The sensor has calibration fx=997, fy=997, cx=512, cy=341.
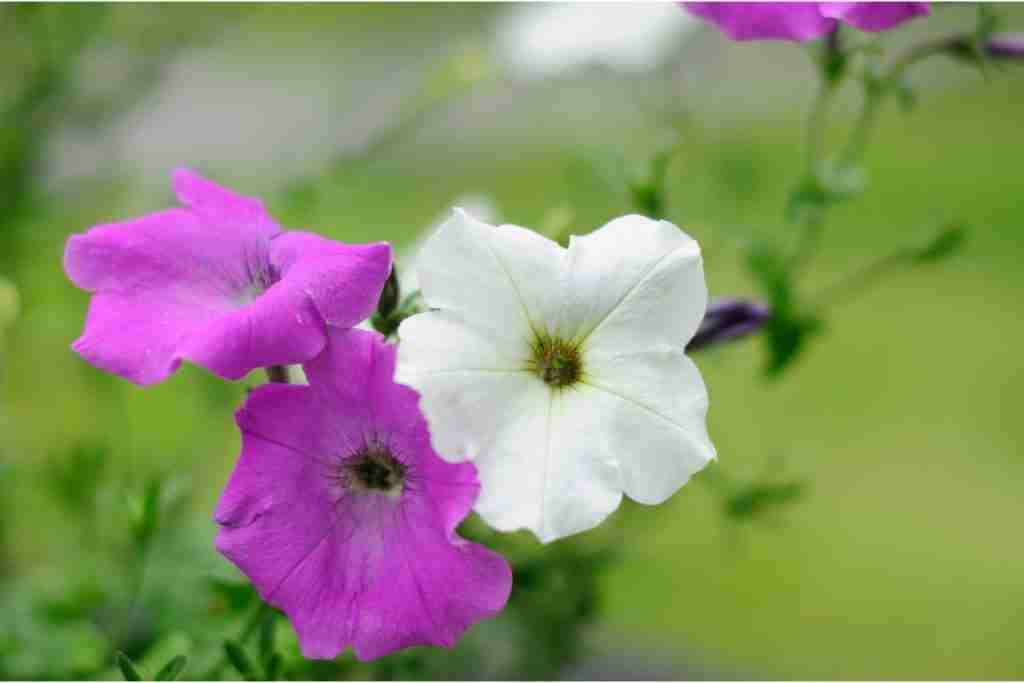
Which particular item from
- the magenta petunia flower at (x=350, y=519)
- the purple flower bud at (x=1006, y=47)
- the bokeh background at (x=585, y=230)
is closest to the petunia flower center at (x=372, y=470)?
the magenta petunia flower at (x=350, y=519)

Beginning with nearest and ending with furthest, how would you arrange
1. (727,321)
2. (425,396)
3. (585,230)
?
(425,396) < (727,321) < (585,230)

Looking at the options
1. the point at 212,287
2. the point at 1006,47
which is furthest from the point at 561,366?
the point at 1006,47

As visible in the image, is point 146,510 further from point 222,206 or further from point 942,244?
point 942,244

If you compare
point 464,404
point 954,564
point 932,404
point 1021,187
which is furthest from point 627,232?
point 1021,187

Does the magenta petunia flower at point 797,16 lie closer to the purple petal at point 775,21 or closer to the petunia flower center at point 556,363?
the purple petal at point 775,21

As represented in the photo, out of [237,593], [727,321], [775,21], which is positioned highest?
[775,21]

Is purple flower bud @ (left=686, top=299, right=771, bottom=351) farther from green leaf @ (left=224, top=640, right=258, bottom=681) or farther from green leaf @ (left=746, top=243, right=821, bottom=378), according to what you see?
green leaf @ (left=224, top=640, right=258, bottom=681)

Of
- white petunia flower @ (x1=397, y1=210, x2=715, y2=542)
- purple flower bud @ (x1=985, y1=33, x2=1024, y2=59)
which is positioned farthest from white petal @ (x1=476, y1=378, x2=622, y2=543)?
purple flower bud @ (x1=985, y1=33, x2=1024, y2=59)

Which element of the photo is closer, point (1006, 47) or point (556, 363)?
point (556, 363)
